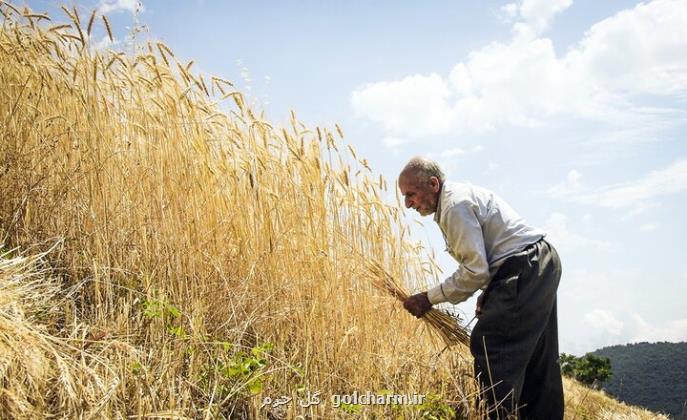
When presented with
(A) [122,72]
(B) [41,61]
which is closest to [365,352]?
(A) [122,72]

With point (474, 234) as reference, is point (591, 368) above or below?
below

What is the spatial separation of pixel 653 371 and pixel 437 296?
116 ft

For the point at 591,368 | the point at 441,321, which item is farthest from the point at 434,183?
the point at 591,368

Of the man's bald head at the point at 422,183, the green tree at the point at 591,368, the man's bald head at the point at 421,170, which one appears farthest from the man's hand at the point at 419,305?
the green tree at the point at 591,368

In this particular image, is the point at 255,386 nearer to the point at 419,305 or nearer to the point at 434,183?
the point at 419,305

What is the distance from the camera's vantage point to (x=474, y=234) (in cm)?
243

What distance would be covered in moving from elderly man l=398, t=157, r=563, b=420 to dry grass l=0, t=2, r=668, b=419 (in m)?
0.25

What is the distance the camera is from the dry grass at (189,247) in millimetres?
2143

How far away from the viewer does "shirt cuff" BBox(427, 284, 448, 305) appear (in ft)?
8.21

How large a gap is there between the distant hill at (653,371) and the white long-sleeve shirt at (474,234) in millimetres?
27235

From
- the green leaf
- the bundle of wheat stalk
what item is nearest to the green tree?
the bundle of wheat stalk

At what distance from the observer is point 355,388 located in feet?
7.66

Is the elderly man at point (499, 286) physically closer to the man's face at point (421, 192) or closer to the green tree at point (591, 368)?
the man's face at point (421, 192)

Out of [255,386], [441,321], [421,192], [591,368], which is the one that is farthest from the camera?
[591,368]
